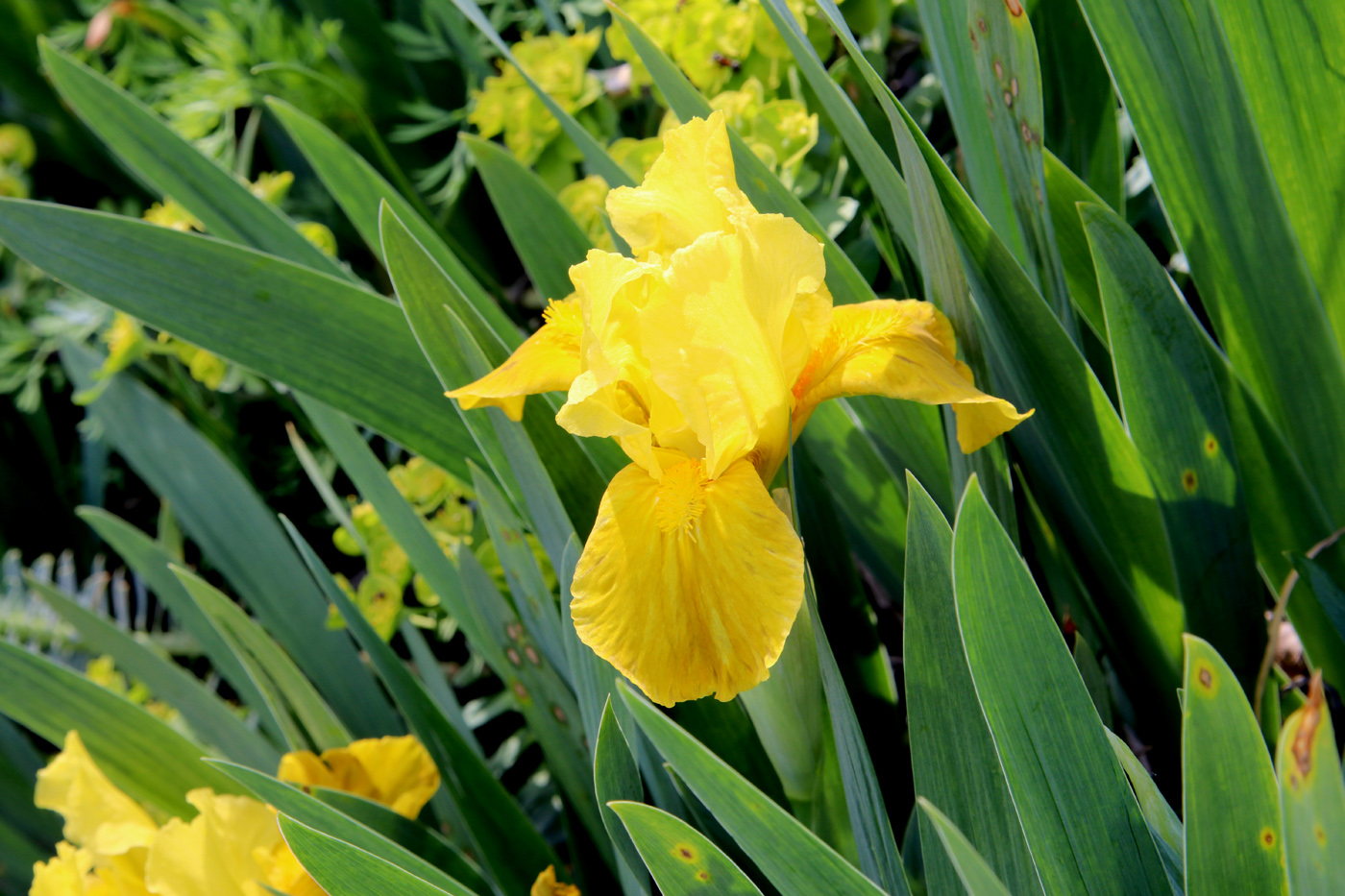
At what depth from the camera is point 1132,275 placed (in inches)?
18.2

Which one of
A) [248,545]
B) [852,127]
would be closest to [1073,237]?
[852,127]

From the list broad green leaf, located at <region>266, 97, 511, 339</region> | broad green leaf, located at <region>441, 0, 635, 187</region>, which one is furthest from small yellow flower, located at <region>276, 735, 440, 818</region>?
broad green leaf, located at <region>441, 0, 635, 187</region>

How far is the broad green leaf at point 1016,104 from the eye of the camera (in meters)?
0.44

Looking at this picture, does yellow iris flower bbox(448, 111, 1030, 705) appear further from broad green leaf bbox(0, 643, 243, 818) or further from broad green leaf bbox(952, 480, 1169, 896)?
broad green leaf bbox(0, 643, 243, 818)

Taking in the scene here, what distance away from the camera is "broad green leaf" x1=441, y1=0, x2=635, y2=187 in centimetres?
55

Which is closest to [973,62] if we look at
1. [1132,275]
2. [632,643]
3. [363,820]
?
[1132,275]

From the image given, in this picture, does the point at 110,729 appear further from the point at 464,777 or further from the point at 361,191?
the point at 361,191

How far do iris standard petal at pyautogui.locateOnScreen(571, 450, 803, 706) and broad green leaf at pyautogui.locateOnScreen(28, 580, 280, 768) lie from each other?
0.48 meters

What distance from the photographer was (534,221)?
24.9 inches

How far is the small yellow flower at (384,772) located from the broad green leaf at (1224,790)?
1.42 feet

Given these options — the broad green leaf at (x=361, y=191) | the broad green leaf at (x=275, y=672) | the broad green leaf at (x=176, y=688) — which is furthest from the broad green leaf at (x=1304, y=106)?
the broad green leaf at (x=176, y=688)

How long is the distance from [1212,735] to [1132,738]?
0.32 m

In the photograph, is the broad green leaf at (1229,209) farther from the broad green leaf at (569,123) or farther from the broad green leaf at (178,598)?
the broad green leaf at (178,598)

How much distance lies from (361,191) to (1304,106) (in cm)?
57
